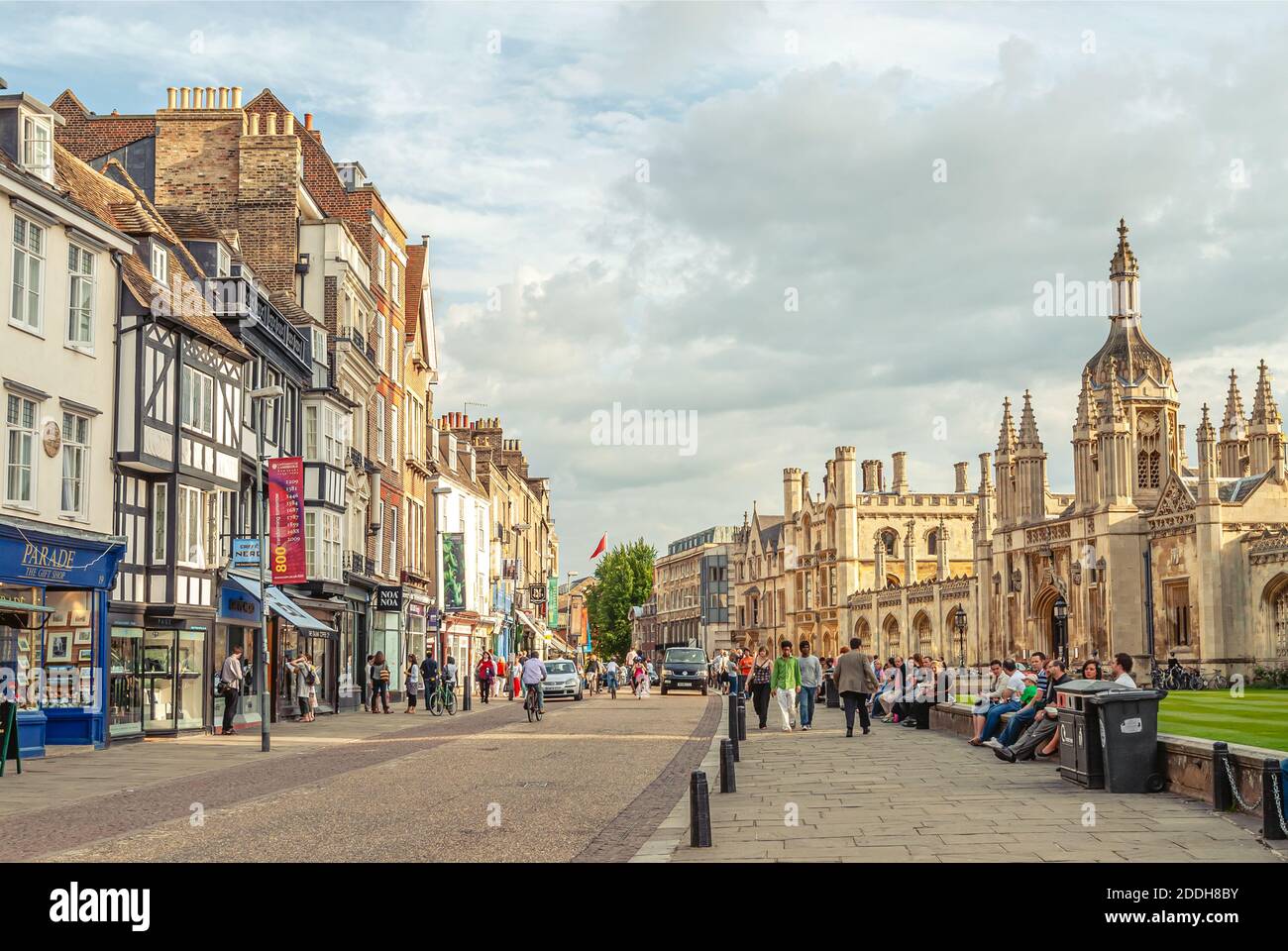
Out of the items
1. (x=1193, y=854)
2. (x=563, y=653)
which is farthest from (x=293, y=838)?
(x=563, y=653)

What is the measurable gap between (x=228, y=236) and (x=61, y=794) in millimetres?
22262

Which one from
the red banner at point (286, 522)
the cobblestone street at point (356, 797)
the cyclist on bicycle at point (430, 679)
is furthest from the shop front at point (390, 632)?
the cobblestone street at point (356, 797)

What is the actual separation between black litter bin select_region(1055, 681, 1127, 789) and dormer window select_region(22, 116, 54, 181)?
1738 cm

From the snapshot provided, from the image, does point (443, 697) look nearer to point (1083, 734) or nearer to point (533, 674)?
point (533, 674)

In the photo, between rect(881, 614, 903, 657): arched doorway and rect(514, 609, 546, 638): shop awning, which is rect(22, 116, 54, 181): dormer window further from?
rect(881, 614, 903, 657): arched doorway

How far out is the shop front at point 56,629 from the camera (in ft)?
70.3

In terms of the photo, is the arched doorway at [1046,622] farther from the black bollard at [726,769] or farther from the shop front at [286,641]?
the black bollard at [726,769]

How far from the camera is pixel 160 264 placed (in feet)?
90.5

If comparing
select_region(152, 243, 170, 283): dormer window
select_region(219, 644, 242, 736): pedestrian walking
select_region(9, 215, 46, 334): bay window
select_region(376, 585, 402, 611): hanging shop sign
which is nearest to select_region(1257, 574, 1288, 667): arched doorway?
select_region(376, 585, 402, 611): hanging shop sign

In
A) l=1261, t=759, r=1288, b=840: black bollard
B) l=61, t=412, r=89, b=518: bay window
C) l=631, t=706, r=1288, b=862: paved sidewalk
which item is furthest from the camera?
l=61, t=412, r=89, b=518: bay window

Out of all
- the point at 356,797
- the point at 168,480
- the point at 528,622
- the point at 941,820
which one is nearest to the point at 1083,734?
the point at 941,820

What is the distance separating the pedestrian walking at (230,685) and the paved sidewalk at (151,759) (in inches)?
16.9

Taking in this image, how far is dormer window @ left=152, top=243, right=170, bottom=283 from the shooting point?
27.2 metres
